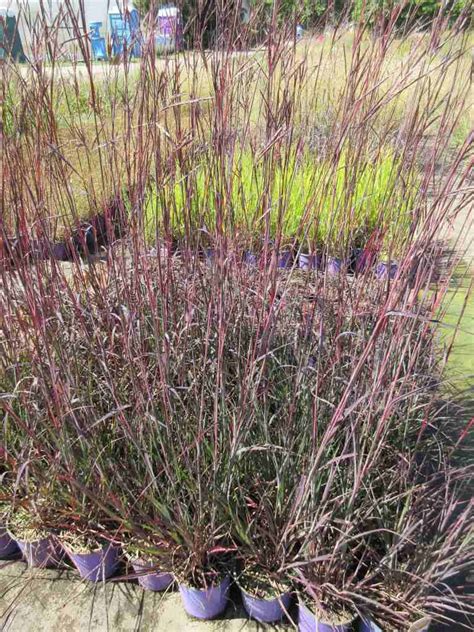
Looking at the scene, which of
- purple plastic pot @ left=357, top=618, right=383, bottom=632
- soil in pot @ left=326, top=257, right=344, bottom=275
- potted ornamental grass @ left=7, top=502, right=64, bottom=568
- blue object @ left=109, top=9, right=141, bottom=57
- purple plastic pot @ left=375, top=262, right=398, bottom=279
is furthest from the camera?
soil in pot @ left=326, top=257, right=344, bottom=275

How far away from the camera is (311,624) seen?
3.86ft

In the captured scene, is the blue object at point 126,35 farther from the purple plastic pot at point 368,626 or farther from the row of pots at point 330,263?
the purple plastic pot at point 368,626

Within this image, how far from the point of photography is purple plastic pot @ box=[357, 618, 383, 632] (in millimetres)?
1133

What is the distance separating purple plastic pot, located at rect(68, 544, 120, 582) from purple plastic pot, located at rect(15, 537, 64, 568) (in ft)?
0.19

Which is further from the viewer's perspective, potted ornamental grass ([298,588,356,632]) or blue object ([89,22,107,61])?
blue object ([89,22,107,61])

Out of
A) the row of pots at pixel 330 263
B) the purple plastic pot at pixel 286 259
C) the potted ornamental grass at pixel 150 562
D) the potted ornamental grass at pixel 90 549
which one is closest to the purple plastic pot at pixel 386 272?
the row of pots at pixel 330 263

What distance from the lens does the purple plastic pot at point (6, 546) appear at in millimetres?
1445

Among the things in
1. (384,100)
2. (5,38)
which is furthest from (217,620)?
(5,38)

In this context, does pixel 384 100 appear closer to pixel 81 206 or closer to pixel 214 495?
pixel 214 495

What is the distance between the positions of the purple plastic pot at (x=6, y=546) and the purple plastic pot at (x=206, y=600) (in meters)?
0.53

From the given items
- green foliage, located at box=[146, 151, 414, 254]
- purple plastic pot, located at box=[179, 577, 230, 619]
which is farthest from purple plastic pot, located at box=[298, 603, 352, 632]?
green foliage, located at box=[146, 151, 414, 254]

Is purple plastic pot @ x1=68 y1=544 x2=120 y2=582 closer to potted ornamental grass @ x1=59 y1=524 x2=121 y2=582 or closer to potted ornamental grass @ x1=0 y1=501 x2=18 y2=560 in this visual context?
potted ornamental grass @ x1=59 y1=524 x2=121 y2=582

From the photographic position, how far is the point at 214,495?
3.96 ft

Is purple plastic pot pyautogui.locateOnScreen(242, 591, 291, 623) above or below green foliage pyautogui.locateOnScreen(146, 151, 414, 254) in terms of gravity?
below
